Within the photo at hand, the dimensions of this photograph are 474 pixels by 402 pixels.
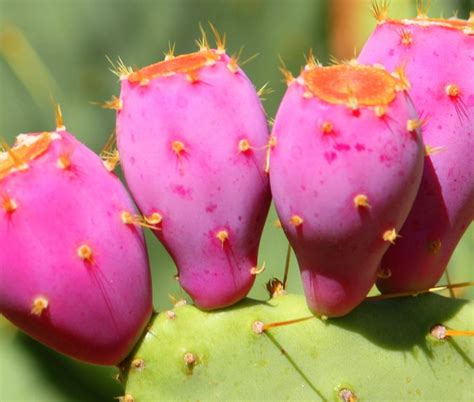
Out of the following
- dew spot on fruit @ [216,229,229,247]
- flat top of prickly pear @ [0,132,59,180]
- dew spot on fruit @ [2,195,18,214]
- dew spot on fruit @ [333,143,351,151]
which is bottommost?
dew spot on fruit @ [216,229,229,247]

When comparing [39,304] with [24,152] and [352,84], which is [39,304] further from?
[352,84]

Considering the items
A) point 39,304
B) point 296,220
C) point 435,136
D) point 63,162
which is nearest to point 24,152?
point 63,162

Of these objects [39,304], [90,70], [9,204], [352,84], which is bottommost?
[90,70]

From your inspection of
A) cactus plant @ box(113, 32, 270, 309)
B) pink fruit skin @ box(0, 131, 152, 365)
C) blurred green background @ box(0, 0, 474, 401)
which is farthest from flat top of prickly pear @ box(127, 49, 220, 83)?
blurred green background @ box(0, 0, 474, 401)

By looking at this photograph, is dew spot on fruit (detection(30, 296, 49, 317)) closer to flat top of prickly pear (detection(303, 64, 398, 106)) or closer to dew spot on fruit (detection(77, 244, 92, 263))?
dew spot on fruit (detection(77, 244, 92, 263))

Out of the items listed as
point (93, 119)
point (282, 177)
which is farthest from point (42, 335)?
point (93, 119)

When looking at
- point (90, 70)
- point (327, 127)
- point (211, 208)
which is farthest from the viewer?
point (90, 70)

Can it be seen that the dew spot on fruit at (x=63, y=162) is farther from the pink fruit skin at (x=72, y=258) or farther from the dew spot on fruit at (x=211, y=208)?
the dew spot on fruit at (x=211, y=208)
